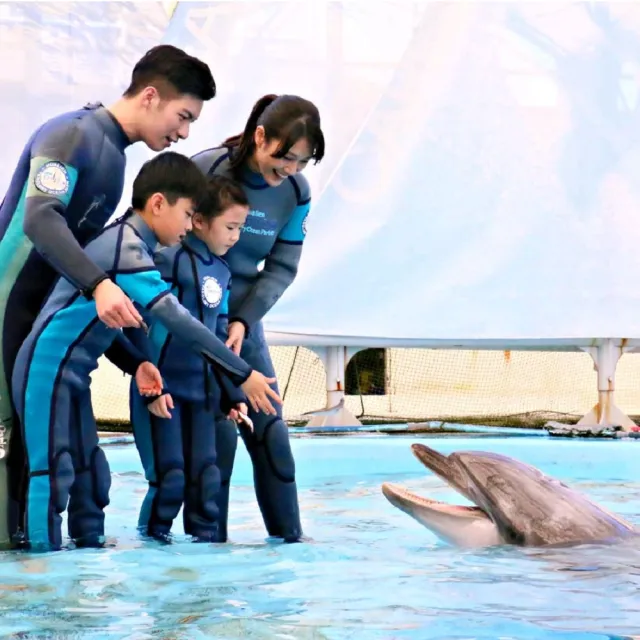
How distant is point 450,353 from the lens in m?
10.6

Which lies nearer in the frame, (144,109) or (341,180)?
(144,109)

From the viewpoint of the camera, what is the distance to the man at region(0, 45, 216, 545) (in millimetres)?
3389

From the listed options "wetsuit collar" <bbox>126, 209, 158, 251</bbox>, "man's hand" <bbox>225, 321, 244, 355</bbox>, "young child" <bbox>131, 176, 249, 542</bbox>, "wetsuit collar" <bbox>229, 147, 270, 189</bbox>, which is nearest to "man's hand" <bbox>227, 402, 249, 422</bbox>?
"young child" <bbox>131, 176, 249, 542</bbox>

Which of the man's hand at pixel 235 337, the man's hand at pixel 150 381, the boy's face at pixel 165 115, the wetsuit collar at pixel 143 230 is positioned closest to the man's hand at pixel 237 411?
the man's hand at pixel 235 337

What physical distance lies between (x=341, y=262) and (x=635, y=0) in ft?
9.10

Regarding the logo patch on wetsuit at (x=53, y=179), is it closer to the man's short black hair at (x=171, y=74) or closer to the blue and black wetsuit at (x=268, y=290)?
the man's short black hair at (x=171, y=74)

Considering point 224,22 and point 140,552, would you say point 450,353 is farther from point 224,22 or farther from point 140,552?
point 140,552

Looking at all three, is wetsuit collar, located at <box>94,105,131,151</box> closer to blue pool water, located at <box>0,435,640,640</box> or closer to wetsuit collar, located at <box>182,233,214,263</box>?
wetsuit collar, located at <box>182,233,214,263</box>

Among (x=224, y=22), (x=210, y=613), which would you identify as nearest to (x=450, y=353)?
(x=224, y=22)

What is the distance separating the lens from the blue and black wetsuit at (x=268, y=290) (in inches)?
156

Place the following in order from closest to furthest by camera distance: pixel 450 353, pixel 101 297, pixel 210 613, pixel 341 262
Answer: pixel 210 613, pixel 101 297, pixel 341 262, pixel 450 353

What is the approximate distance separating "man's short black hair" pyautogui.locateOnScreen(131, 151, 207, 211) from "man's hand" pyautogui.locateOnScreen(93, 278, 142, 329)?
446mm

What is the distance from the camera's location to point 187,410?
3.81 m

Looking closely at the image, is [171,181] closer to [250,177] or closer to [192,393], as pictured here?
[250,177]
